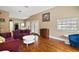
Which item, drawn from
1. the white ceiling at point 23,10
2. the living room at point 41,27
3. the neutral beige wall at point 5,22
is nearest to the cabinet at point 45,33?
the living room at point 41,27

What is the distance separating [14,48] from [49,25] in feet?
2.34

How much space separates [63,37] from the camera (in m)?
1.75

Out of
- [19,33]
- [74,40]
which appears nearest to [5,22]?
[19,33]

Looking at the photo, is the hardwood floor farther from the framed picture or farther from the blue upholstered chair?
the framed picture

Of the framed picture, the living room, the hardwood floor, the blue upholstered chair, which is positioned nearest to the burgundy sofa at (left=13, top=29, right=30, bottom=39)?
the living room

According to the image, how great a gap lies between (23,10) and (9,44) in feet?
2.01

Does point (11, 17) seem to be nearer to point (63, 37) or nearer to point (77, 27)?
point (63, 37)

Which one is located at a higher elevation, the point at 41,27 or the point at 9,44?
the point at 41,27

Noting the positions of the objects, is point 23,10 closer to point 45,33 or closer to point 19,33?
point 19,33

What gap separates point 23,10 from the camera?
174 centimetres

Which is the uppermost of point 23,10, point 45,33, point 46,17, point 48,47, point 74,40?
point 23,10

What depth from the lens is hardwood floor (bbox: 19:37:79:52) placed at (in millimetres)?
1711

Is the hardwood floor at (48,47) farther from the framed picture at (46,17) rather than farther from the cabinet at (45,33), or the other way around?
the framed picture at (46,17)
